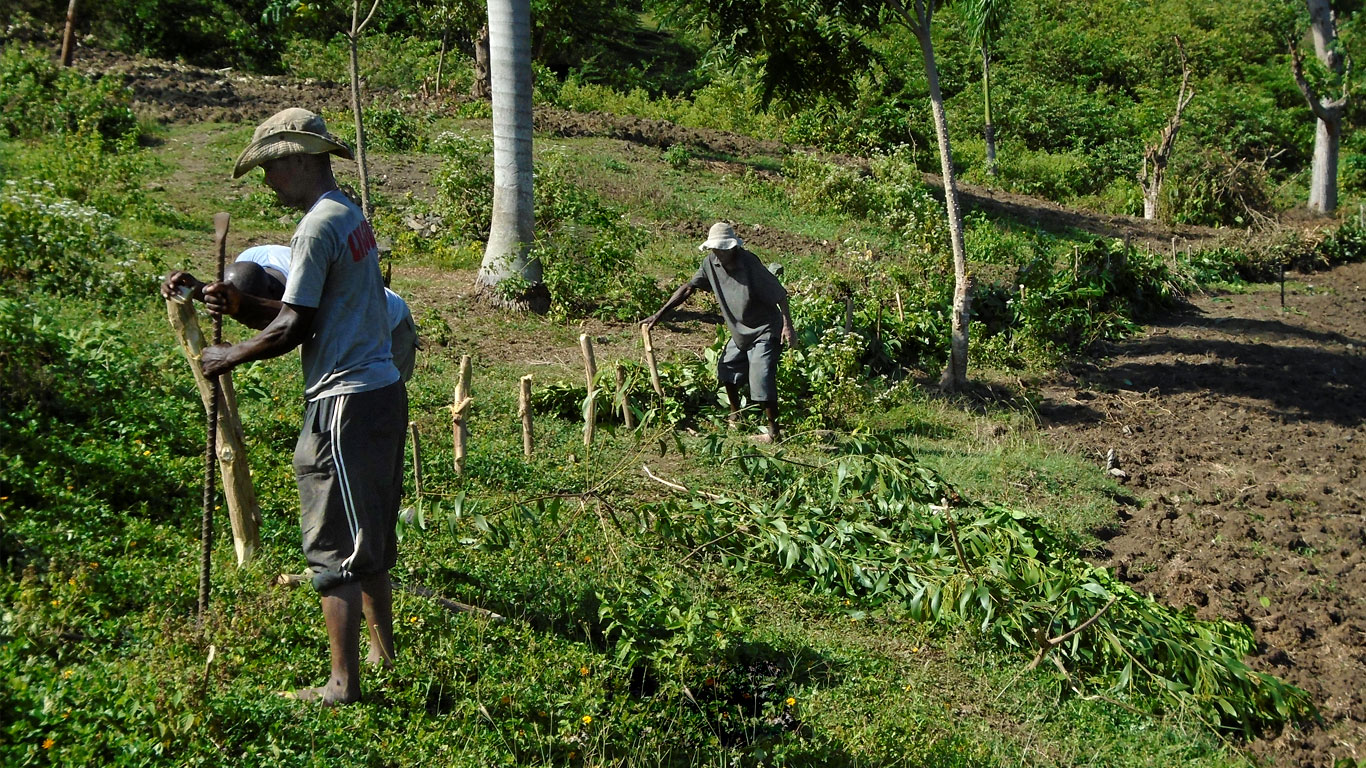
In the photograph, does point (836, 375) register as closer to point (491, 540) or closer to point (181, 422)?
point (491, 540)

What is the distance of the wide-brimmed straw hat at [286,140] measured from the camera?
156 inches

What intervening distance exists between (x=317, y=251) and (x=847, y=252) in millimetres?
10854

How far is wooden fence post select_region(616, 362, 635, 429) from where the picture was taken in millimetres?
7883

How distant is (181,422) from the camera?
637 cm

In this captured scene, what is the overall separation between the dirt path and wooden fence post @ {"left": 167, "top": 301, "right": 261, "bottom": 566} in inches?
201

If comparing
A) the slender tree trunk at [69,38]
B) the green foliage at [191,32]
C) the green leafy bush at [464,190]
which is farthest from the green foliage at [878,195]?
the green foliage at [191,32]

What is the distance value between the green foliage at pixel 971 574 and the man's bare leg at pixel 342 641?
7.31ft

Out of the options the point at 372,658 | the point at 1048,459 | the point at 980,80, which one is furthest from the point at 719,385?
the point at 980,80

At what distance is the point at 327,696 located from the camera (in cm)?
409

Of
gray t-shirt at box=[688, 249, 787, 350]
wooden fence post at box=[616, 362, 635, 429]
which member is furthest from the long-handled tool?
gray t-shirt at box=[688, 249, 787, 350]

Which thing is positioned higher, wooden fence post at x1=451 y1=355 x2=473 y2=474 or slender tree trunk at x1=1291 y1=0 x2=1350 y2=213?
slender tree trunk at x1=1291 y1=0 x2=1350 y2=213

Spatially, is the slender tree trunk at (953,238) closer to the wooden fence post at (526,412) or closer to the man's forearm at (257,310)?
the wooden fence post at (526,412)

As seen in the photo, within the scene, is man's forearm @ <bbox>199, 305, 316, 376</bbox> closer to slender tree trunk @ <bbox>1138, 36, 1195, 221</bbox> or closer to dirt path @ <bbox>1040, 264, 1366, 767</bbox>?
dirt path @ <bbox>1040, 264, 1366, 767</bbox>

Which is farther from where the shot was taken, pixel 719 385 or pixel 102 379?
pixel 719 385
